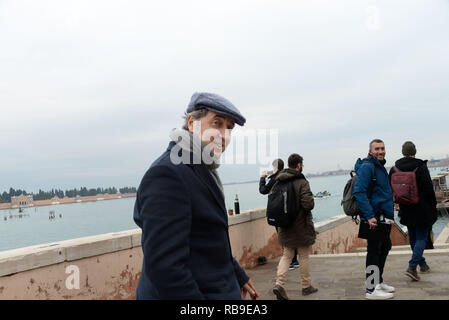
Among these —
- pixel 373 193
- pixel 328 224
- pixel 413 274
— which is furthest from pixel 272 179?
pixel 328 224

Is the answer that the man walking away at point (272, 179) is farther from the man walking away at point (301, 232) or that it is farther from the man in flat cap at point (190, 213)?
the man in flat cap at point (190, 213)

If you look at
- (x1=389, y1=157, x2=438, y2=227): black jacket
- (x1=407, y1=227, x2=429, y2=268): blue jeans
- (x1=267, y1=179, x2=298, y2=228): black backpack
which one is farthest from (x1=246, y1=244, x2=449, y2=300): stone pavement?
(x1=267, y1=179, x2=298, y2=228): black backpack

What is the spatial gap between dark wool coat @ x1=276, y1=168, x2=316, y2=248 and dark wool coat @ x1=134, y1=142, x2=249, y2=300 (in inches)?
155

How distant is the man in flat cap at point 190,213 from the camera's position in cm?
136

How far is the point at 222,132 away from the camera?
66.8 inches

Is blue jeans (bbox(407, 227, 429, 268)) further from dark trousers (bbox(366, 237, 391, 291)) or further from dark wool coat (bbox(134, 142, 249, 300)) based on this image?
dark wool coat (bbox(134, 142, 249, 300))

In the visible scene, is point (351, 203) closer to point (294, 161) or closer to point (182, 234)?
point (294, 161)

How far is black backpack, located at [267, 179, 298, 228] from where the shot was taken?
543cm

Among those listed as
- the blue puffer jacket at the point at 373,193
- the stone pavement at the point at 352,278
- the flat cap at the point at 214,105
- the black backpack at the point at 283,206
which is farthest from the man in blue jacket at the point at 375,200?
the flat cap at the point at 214,105

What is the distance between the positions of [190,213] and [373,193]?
3.98m

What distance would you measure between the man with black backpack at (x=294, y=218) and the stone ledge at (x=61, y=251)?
6.37ft
